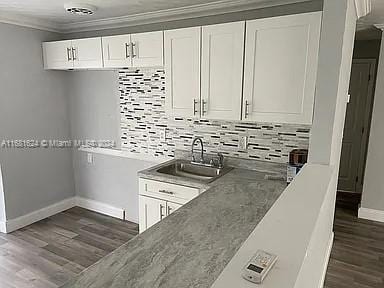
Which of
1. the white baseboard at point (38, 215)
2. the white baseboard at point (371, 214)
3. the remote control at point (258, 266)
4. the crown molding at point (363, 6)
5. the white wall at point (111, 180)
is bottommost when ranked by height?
the white baseboard at point (38, 215)

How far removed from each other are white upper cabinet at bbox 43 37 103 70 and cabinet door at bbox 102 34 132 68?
10 cm

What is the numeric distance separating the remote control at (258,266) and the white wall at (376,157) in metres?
3.40

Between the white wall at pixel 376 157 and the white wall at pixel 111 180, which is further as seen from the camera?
the white wall at pixel 111 180

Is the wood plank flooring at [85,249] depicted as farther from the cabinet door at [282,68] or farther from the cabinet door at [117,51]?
the cabinet door at [117,51]

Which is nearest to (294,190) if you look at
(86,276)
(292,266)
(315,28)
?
(292,266)

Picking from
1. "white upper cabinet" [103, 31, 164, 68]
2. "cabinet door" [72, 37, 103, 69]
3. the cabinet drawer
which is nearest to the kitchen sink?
the cabinet drawer

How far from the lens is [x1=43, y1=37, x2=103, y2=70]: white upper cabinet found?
3121 mm

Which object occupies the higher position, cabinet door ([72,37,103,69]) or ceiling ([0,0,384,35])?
ceiling ([0,0,384,35])

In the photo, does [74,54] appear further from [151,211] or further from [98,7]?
[151,211]

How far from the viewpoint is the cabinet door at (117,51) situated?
9.41 feet

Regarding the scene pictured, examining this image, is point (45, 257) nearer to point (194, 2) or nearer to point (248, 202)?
point (248, 202)

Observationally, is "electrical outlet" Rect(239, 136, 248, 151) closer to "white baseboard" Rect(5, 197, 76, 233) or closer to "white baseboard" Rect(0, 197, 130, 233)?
"white baseboard" Rect(0, 197, 130, 233)

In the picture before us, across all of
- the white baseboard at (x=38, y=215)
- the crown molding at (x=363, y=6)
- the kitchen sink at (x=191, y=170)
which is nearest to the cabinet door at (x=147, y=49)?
the kitchen sink at (x=191, y=170)

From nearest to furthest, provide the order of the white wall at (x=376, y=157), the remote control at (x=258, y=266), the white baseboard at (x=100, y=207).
Answer: the remote control at (x=258, y=266) → the white wall at (x=376, y=157) → the white baseboard at (x=100, y=207)
